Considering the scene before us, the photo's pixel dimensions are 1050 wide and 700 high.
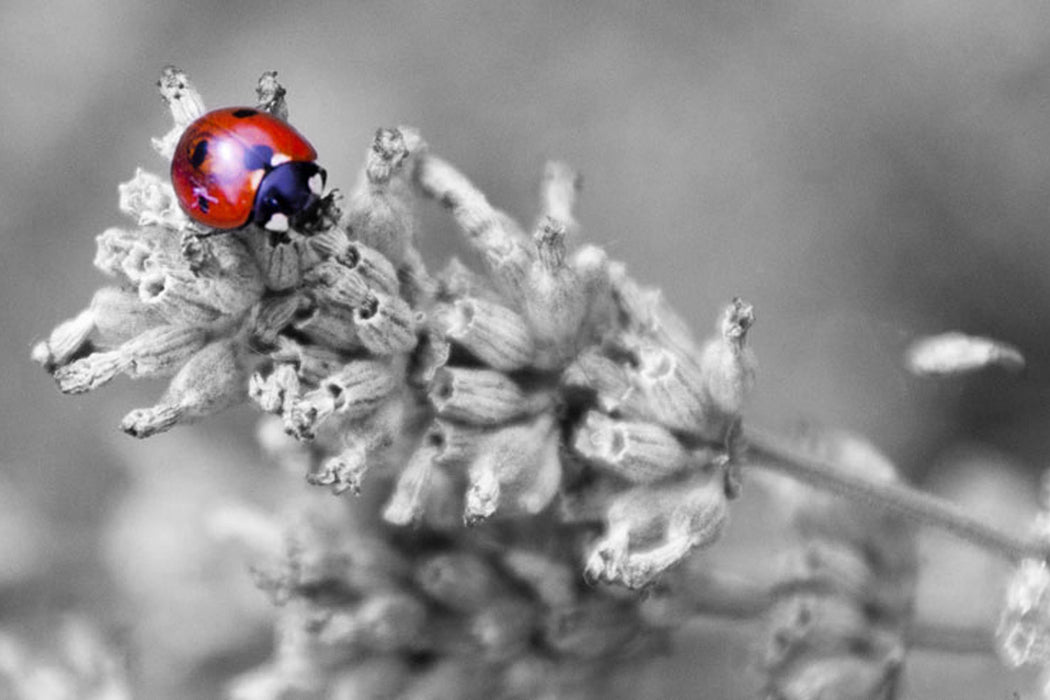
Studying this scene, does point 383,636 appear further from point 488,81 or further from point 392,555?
point 488,81

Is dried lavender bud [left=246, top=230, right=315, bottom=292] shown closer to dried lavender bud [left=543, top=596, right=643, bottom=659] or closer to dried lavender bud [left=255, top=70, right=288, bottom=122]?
dried lavender bud [left=255, top=70, right=288, bottom=122]

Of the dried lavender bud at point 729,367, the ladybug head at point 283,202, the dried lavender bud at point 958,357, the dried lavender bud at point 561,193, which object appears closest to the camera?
the ladybug head at point 283,202

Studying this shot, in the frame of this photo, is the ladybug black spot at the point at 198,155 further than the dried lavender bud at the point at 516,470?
No

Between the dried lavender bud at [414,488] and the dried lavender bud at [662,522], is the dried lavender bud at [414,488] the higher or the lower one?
the lower one

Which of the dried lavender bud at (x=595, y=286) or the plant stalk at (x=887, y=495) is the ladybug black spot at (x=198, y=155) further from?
the plant stalk at (x=887, y=495)

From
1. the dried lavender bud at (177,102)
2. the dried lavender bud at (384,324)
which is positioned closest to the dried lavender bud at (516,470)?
the dried lavender bud at (384,324)

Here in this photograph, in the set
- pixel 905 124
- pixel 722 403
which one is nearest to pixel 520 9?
pixel 905 124
